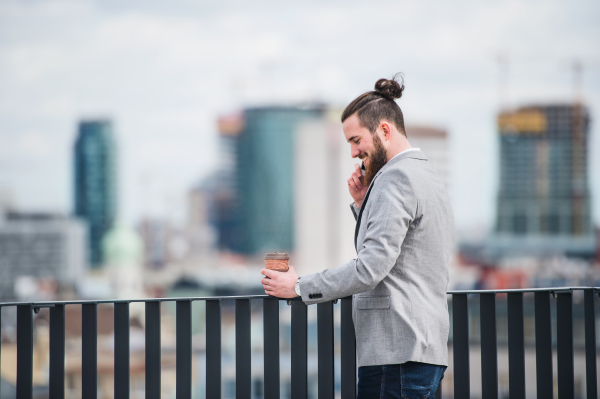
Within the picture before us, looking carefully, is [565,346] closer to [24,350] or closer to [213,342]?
[213,342]

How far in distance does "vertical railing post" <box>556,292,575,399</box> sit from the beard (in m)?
1.44

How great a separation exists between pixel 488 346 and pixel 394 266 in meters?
1.12

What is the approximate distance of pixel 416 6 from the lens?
455 feet

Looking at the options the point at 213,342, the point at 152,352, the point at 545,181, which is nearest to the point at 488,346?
the point at 213,342

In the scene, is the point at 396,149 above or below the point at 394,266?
above

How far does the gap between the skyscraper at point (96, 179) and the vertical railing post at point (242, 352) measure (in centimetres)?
15012

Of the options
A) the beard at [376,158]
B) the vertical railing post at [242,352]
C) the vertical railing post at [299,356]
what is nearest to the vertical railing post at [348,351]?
the vertical railing post at [299,356]

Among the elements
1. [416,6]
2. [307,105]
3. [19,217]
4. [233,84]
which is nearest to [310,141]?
[307,105]

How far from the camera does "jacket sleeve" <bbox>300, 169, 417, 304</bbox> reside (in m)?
2.31

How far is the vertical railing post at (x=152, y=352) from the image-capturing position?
3.12 meters

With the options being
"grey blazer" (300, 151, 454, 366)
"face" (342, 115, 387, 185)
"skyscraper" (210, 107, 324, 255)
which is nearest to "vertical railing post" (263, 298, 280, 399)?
"grey blazer" (300, 151, 454, 366)

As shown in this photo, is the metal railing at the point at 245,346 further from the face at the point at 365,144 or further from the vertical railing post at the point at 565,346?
the face at the point at 365,144

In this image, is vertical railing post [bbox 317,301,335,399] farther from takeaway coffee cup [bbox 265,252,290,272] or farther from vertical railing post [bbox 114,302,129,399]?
vertical railing post [bbox 114,302,129,399]

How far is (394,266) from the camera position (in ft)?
7.91
